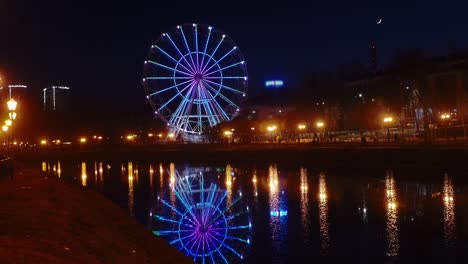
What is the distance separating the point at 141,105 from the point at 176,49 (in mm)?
69624

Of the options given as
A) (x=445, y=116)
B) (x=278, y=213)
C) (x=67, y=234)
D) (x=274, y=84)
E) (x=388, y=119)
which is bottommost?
(x=278, y=213)

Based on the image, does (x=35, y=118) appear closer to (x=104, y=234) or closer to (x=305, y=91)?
(x=305, y=91)

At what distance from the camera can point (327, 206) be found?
2842cm

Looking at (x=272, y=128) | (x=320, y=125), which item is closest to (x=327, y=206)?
(x=320, y=125)

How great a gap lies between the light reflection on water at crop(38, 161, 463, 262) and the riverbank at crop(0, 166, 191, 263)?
414 cm

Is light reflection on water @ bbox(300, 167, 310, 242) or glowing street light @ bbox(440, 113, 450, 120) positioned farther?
glowing street light @ bbox(440, 113, 450, 120)

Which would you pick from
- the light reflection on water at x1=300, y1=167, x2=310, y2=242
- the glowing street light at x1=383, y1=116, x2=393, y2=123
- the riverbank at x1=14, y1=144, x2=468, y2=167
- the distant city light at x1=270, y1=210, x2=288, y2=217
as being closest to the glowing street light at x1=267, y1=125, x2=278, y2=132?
the glowing street light at x1=383, y1=116, x2=393, y2=123

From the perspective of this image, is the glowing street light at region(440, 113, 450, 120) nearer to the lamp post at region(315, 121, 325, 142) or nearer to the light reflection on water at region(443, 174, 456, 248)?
the lamp post at region(315, 121, 325, 142)

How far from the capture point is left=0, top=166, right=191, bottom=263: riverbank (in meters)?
12.3

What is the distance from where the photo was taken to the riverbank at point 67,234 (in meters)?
12.3

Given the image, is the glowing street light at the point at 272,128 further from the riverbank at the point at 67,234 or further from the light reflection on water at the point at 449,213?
the riverbank at the point at 67,234

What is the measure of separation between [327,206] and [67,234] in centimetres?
1591

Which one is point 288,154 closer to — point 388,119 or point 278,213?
point 388,119

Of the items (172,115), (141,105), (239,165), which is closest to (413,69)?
(239,165)
